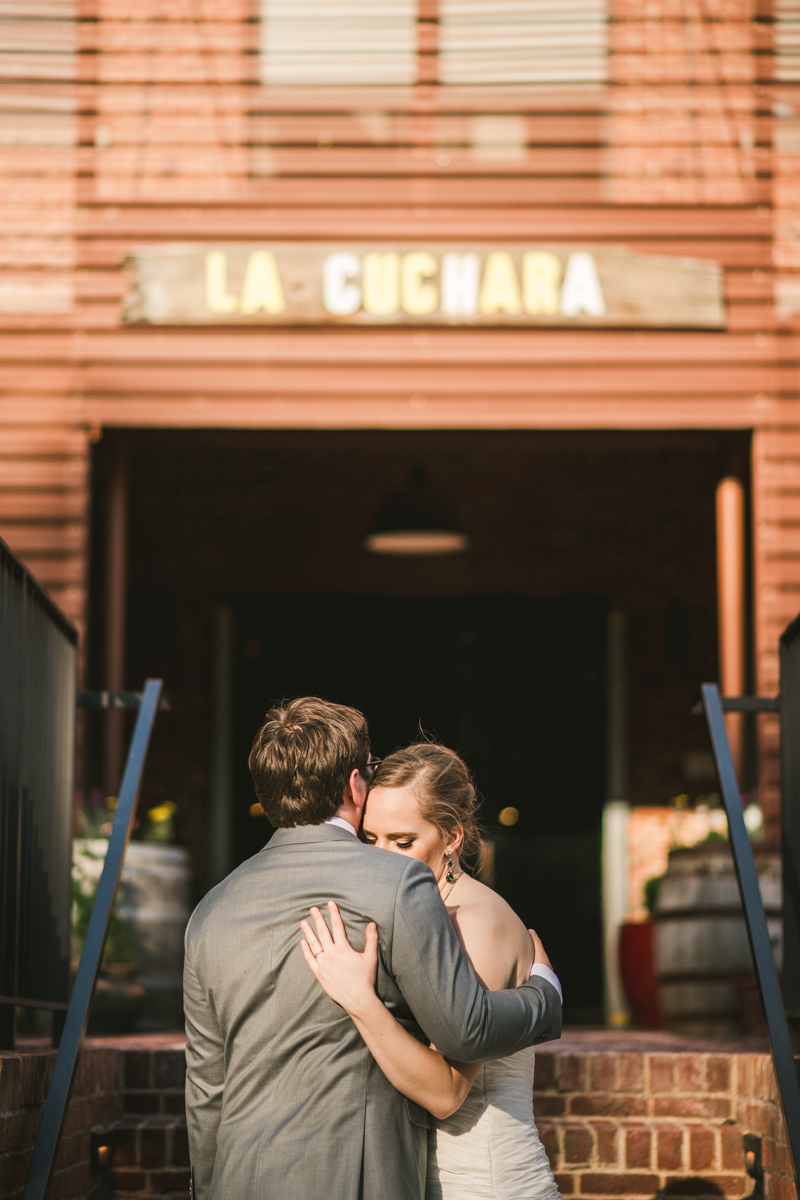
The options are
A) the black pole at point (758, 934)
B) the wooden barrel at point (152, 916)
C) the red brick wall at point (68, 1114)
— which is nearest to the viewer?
the red brick wall at point (68, 1114)

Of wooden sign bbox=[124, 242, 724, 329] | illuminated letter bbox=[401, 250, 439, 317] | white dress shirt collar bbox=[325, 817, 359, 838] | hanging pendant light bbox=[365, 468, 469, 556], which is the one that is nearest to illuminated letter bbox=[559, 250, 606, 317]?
wooden sign bbox=[124, 242, 724, 329]

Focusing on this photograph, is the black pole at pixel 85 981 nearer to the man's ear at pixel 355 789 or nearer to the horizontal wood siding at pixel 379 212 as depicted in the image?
the man's ear at pixel 355 789

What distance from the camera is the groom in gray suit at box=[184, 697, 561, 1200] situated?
2.15 meters

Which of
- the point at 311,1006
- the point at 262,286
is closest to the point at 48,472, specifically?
the point at 262,286

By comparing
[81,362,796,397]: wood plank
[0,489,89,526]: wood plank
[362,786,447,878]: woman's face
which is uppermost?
[81,362,796,397]: wood plank

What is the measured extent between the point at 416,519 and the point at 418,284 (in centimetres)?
154

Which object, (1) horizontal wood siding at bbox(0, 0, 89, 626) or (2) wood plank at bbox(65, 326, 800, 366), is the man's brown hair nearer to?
(1) horizontal wood siding at bbox(0, 0, 89, 626)

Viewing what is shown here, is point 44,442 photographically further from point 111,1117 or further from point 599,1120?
point 599,1120

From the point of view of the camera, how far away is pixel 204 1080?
2330mm

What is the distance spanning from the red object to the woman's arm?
158 inches

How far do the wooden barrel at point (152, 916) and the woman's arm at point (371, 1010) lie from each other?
326 cm

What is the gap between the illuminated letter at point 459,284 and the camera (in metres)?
6.17

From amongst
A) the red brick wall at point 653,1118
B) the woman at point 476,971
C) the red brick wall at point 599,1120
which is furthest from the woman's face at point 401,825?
the red brick wall at point 653,1118

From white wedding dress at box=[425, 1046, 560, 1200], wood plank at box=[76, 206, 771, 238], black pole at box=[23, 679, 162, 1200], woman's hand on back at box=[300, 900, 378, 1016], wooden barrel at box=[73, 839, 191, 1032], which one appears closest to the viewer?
woman's hand on back at box=[300, 900, 378, 1016]
